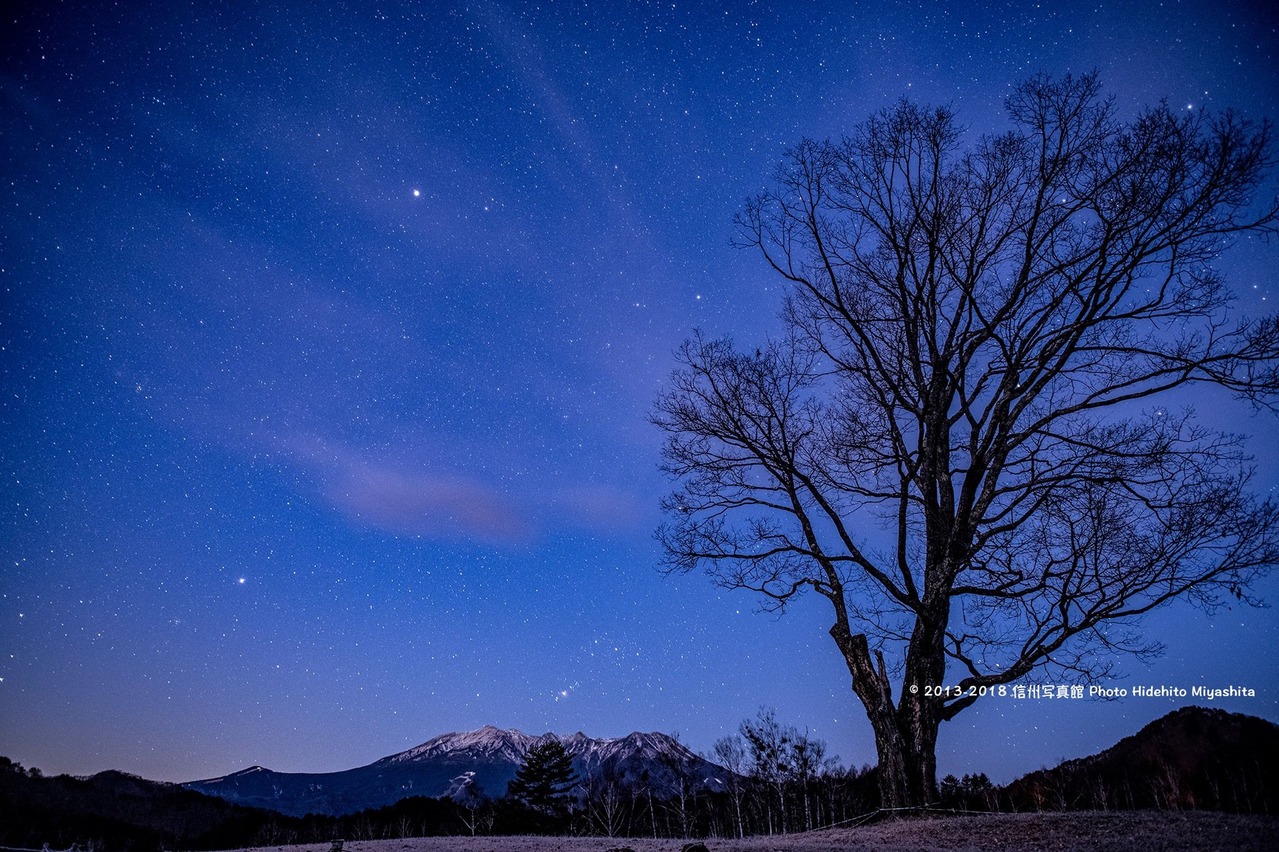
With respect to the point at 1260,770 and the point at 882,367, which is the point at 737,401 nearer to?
the point at 882,367

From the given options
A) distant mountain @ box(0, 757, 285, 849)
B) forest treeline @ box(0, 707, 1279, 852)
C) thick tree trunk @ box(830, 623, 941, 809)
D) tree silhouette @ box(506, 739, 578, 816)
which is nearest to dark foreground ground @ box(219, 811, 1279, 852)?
thick tree trunk @ box(830, 623, 941, 809)

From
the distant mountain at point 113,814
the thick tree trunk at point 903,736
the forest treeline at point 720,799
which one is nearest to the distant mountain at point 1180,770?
the forest treeline at point 720,799

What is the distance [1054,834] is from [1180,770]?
406ft

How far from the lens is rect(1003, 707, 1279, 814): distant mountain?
68.5 m

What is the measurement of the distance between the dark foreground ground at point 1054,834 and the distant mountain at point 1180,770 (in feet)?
215

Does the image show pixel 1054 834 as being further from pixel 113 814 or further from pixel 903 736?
pixel 113 814

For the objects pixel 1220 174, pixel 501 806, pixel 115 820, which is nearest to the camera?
pixel 1220 174

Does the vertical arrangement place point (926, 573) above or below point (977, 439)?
below

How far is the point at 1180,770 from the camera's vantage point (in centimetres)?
9081

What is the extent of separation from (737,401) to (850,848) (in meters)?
7.56

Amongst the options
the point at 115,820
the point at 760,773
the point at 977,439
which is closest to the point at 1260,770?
the point at 760,773

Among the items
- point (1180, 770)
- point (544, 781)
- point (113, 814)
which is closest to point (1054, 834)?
point (544, 781)

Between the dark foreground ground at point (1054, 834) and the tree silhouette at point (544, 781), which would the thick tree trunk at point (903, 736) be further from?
the tree silhouette at point (544, 781)

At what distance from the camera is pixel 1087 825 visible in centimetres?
741
